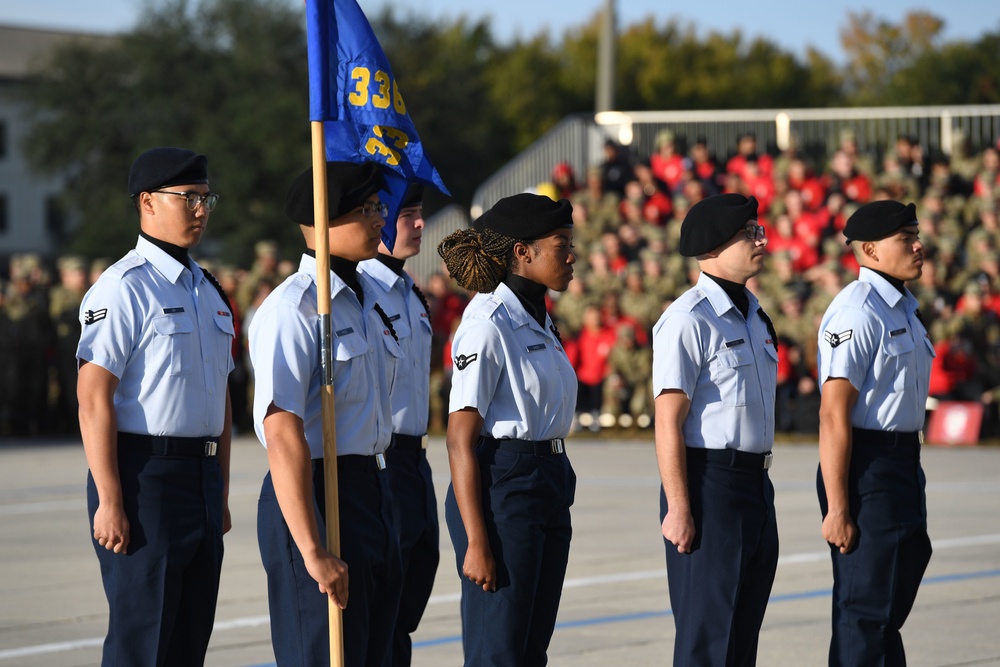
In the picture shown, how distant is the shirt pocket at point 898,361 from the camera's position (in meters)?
6.13

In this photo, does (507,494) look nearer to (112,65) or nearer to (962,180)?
(962,180)

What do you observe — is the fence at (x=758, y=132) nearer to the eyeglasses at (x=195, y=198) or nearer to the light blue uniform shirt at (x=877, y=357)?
the light blue uniform shirt at (x=877, y=357)

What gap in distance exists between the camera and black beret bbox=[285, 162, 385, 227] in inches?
195

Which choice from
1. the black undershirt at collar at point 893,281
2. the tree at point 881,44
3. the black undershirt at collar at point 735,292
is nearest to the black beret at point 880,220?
the black undershirt at collar at point 893,281

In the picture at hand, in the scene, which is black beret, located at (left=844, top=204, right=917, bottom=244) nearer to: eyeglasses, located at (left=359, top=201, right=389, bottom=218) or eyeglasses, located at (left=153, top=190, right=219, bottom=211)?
eyeglasses, located at (left=359, top=201, right=389, bottom=218)

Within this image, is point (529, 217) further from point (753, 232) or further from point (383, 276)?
point (383, 276)

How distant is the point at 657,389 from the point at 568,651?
232cm

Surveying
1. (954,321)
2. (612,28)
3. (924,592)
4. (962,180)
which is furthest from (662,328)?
(612,28)

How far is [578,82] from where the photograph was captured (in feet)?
240

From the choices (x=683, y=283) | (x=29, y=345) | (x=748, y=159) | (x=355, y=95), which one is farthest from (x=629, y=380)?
(x=355, y=95)

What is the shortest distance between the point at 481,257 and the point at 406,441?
1324mm

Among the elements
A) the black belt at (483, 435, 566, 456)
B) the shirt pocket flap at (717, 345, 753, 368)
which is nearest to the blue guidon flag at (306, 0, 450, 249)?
the black belt at (483, 435, 566, 456)

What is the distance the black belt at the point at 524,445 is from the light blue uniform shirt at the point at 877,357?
1238 millimetres

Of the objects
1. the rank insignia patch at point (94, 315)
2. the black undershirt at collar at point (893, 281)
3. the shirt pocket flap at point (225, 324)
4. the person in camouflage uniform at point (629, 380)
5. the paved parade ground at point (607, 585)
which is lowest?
the paved parade ground at point (607, 585)
